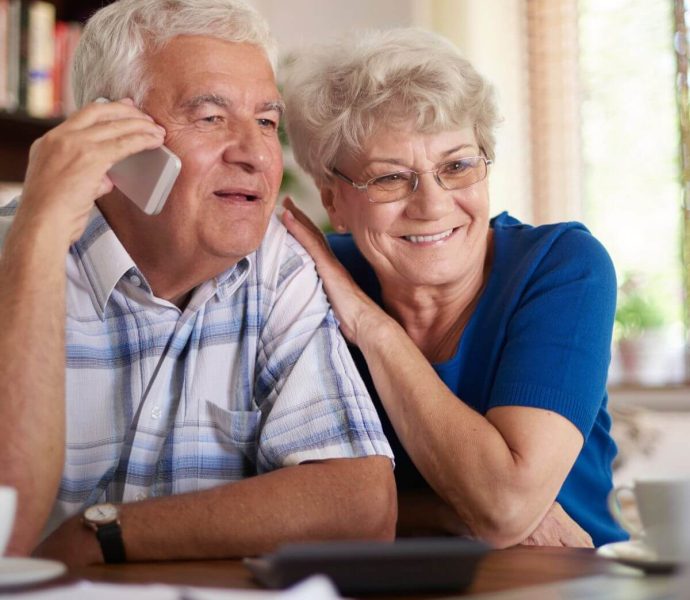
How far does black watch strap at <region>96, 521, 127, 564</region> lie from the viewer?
1.22 meters

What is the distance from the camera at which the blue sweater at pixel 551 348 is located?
1.53 m

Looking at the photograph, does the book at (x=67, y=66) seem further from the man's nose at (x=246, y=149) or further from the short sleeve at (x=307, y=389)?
the short sleeve at (x=307, y=389)

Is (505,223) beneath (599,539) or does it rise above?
above

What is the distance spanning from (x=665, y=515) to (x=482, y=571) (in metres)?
0.19

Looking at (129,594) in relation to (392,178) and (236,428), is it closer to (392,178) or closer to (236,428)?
(236,428)

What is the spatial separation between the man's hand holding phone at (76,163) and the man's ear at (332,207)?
446mm

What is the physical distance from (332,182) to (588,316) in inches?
22.2

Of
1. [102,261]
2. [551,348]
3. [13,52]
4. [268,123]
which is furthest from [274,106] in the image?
[13,52]

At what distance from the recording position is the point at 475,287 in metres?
1.83

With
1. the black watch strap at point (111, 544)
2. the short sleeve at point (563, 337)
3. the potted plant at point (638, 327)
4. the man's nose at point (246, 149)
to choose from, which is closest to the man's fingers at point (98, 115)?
the man's nose at point (246, 149)

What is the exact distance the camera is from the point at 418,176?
1.72 metres

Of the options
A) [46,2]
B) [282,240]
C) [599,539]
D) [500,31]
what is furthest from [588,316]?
[500,31]

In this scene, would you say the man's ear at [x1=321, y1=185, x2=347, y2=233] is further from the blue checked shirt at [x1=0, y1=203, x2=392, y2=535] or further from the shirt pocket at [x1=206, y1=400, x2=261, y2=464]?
the shirt pocket at [x1=206, y1=400, x2=261, y2=464]

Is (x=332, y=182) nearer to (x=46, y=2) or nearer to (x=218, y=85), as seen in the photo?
(x=218, y=85)
